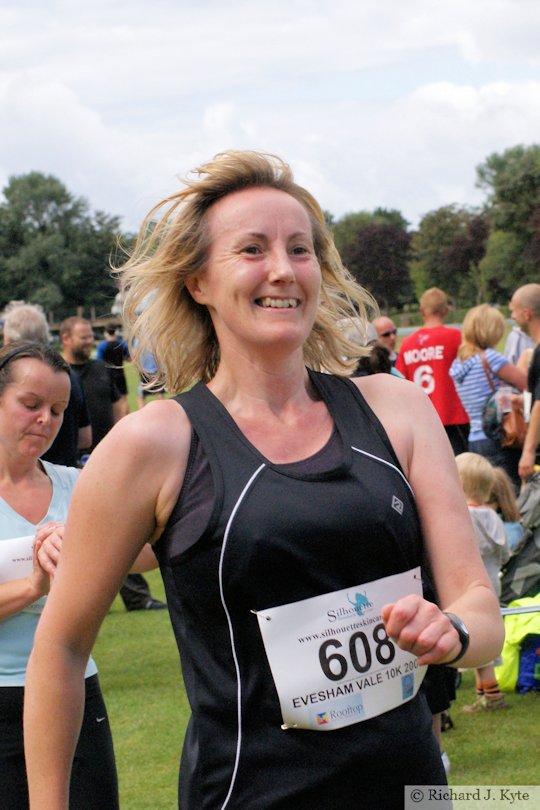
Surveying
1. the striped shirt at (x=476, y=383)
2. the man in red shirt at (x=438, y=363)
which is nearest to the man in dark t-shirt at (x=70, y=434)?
the man in red shirt at (x=438, y=363)

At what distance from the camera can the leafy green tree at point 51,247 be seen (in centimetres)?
8925

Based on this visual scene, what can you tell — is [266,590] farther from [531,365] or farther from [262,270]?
[531,365]

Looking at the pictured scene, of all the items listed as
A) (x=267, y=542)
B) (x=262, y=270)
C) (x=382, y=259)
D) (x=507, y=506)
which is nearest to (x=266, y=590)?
(x=267, y=542)

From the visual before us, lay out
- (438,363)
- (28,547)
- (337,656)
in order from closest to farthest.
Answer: (337,656) → (28,547) → (438,363)

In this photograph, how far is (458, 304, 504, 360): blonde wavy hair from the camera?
9.34m

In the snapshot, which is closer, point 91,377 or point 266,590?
point 266,590

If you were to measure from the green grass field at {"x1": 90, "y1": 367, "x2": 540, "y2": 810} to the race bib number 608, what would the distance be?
11.3 feet

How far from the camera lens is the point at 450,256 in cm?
8875

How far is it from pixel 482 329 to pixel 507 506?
2.67 metres

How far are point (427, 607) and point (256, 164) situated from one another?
104 centimetres

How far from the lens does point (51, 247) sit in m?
89.6

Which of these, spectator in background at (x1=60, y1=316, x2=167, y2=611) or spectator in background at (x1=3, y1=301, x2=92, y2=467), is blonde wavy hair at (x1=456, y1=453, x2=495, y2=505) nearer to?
spectator in background at (x1=3, y1=301, x2=92, y2=467)

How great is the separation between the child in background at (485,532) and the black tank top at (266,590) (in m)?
4.36

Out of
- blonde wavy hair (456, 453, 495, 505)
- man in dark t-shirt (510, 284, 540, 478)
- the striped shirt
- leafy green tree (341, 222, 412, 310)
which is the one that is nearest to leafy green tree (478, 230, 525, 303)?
leafy green tree (341, 222, 412, 310)
